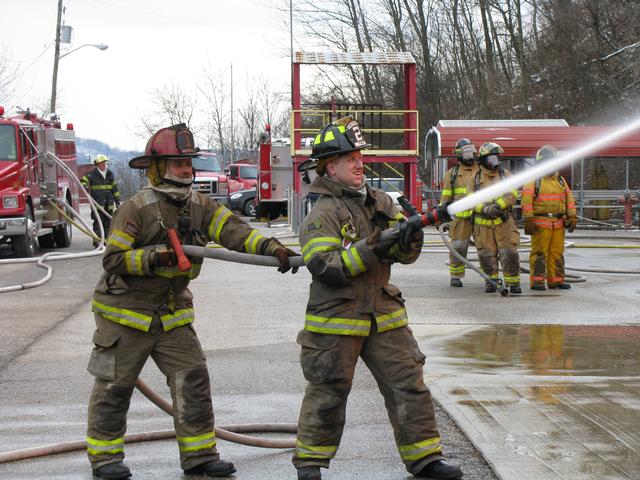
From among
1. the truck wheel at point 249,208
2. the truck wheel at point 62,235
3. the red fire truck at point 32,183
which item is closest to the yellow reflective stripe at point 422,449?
the red fire truck at point 32,183

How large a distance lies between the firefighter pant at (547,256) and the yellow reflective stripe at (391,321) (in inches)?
288

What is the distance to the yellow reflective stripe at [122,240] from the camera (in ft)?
15.2

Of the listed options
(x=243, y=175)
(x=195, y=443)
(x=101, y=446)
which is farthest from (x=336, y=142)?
(x=243, y=175)

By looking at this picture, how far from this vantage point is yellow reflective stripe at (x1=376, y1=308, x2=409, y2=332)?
14.6 ft

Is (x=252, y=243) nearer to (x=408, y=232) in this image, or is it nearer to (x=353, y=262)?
(x=353, y=262)

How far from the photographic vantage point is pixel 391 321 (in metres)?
4.48

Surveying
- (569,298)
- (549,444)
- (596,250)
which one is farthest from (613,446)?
(596,250)

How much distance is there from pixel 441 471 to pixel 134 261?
166 centimetres

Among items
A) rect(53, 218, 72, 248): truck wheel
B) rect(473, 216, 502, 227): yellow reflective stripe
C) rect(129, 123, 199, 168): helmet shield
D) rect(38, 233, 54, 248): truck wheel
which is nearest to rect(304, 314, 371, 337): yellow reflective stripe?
rect(129, 123, 199, 168): helmet shield

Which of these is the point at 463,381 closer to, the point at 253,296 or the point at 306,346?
the point at 306,346

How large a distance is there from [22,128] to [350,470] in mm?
13791

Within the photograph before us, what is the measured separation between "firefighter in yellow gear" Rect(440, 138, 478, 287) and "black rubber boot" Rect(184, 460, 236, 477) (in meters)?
7.32

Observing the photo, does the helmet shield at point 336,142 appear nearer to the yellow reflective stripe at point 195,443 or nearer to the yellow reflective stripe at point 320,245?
the yellow reflective stripe at point 320,245

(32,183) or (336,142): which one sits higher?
(336,142)
